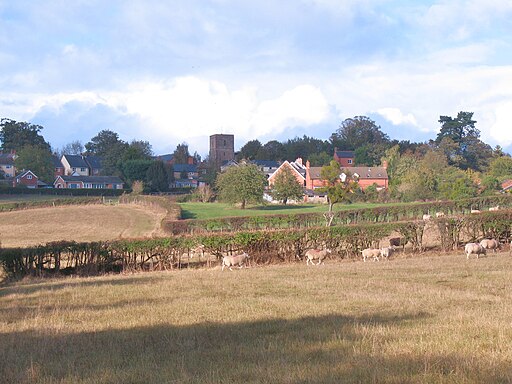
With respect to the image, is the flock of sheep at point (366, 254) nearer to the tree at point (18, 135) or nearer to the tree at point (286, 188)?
the tree at point (286, 188)

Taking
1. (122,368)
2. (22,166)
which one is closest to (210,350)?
(122,368)

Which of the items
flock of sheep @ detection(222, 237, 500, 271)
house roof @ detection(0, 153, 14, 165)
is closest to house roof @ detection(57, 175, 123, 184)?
house roof @ detection(0, 153, 14, 165)

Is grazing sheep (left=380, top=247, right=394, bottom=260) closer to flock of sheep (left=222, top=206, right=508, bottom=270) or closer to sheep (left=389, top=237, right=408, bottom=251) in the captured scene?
flock of sheep (left=222, top=206, right=508, bottom=270)

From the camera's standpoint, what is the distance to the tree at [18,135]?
534 ft

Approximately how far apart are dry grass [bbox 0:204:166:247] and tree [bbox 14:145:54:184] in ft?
194

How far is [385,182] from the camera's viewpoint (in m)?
138

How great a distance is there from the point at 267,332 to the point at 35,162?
14046 cm

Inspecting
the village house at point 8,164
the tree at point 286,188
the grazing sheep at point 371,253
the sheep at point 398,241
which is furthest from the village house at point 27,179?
the grazing sheep at point 371,253

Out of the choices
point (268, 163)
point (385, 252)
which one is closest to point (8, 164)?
point (268, 163)

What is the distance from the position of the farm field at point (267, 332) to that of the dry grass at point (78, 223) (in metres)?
36.4

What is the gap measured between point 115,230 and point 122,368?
2263 inches

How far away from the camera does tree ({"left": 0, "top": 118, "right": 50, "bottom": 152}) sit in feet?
534

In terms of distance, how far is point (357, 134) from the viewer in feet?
636

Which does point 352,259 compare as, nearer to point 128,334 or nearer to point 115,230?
point 128,334
